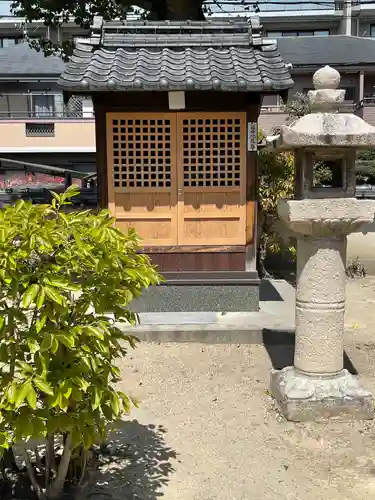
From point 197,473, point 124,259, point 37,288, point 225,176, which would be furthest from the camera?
point 225,176

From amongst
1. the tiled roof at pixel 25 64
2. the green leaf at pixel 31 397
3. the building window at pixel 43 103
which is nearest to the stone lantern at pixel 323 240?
the green leaf at pixel 31 397

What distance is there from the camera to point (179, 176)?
24.1 ft

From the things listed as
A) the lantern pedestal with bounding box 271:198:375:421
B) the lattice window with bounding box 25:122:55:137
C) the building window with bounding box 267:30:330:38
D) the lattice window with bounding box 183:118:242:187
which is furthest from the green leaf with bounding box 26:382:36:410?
the building window with bounding box 267:30:330:38

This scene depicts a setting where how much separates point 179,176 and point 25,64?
→ 2108cm

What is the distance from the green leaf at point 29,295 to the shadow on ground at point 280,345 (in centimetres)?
412

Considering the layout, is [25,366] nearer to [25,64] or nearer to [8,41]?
[25,64]

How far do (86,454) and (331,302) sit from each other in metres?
2.46

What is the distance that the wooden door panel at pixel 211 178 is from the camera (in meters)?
7.34

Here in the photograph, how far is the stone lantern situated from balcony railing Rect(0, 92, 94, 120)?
68.4 ft

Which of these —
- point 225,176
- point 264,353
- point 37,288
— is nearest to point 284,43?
Answer: point 225,176

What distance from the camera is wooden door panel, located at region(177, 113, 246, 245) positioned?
734 centimetres

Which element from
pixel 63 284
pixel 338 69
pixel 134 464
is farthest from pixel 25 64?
pixel 63 284

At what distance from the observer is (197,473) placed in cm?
381

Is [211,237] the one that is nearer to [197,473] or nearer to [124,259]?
[197,473]
